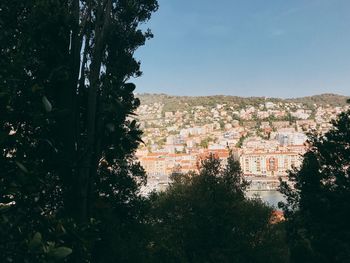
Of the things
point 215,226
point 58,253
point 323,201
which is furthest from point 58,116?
point 215,226

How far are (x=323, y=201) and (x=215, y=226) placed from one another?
613 cm

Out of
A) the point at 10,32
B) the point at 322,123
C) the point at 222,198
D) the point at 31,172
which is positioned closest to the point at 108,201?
the point at 10,32

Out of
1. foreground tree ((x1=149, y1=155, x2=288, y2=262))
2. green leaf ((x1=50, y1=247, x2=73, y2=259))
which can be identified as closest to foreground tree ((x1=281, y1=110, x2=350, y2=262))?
foreground tree ((x1=149, y1=155, x2=288, y2=262))

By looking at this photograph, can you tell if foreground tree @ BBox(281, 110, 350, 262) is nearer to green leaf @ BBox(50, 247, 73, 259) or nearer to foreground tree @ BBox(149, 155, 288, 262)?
foreground tree @ BBox(149, 155, 288, 262)

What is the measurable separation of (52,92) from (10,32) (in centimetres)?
145

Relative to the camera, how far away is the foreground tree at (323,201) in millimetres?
12883

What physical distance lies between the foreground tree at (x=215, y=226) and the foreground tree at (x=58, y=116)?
387 inches

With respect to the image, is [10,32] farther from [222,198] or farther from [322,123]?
[322,123]

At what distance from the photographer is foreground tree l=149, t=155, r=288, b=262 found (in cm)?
1708

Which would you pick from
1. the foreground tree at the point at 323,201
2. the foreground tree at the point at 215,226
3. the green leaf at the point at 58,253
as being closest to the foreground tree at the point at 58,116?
the green leaf at the point at 58,253

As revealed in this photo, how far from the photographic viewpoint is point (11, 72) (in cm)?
234

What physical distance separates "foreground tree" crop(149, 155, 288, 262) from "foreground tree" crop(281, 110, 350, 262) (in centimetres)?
266

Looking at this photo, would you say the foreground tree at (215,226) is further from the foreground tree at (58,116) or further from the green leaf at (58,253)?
the green leaf at (58,253)

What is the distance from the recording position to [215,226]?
17.8m
